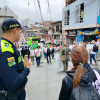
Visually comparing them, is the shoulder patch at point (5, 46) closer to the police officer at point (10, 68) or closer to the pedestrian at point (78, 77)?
the police officer at point (10, 68)

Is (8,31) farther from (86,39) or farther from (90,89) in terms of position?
(86,39)

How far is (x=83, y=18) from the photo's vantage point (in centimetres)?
1582

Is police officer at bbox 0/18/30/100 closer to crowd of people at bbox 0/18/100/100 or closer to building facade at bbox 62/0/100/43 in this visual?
crowd of people at bbox 0/18/100/100

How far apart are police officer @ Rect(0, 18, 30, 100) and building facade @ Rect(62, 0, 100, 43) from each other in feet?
43.8

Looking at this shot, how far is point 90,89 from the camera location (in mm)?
1294

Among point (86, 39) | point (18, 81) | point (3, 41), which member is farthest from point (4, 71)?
point (86, 39)

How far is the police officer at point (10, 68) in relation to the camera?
128cm

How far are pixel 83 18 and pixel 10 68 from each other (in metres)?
16.3

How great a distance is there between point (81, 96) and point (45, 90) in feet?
10.4

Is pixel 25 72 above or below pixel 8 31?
below

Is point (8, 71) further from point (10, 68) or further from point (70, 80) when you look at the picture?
point (70, 80)

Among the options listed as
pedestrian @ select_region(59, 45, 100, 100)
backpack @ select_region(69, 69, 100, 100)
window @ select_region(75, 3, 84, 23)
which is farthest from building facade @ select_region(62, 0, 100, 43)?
backpack @ select_region(69, 69, 100, 100)

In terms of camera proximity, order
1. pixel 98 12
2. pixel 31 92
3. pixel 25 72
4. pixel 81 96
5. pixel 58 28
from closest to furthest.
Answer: pixel 81 96 < pixel 25 72 < pixel 31 92 < pixel 98 12 < pixel 58 28

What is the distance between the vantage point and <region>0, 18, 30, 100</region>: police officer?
128 centimetres
